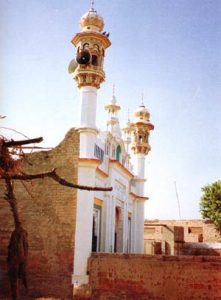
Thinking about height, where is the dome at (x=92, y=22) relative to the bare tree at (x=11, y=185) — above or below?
above

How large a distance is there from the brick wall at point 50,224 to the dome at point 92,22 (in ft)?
15.9

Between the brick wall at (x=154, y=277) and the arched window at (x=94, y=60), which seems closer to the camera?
the brick wall at (x=154, y=277)

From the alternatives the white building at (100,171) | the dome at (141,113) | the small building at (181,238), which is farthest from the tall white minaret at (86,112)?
the small building at (181,238)

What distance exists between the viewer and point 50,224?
1571cm

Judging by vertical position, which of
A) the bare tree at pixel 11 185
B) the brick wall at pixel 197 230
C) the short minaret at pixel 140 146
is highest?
the short minaret at pixel 140 146

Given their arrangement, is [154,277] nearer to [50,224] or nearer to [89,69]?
[50,224]

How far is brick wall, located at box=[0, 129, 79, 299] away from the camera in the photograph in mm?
15195

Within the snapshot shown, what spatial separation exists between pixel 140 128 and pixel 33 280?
483 inches

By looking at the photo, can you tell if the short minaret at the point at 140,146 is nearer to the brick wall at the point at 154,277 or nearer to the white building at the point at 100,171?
the white building at the point at 100,171

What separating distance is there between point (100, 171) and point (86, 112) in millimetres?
2727

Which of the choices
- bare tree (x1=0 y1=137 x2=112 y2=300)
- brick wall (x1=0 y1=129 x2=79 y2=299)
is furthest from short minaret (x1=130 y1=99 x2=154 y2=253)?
bare tree (x1=0 y1=137 x2=112 y2=300)

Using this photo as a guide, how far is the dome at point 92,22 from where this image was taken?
1772cm

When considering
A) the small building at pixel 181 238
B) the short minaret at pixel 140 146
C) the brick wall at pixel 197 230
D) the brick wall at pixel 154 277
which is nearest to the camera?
the brick wall at pixel 154 277

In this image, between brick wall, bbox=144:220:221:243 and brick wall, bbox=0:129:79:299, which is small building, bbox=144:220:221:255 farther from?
brick wall, bbox=0:129:79:299
